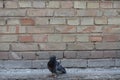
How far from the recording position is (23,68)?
7.86m

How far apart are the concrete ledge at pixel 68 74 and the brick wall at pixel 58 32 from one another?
113 mm

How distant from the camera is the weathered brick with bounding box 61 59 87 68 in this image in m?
7.90

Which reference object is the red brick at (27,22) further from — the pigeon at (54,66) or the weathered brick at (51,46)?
the pigeon at (54,66)

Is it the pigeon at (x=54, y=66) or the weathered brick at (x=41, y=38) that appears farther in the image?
the weathered brick at (x=41, y=38)

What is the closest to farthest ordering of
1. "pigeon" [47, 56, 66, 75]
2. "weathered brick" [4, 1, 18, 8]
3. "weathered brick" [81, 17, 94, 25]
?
"pigeon" [47, 56, 66, 75], "weathered brick" [4, 1, 18, 8], "weathered brick" [81, 17, 94, 25]

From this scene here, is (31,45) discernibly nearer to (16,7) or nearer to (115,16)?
(16,7)

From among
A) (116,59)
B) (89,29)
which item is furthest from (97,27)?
(116,59)

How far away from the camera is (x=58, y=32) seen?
7.83m

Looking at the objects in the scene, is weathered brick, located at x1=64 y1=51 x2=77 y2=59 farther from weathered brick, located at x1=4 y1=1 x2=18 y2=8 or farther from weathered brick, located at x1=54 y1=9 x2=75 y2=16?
weathered brick, located at x1=4 y1=1 x2=18 y2=8

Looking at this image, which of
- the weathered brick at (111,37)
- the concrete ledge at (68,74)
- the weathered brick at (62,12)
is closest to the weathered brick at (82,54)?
the concrete ledge at (68,74)

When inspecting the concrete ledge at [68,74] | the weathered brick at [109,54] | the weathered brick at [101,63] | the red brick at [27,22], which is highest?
the red brick at [27,22]

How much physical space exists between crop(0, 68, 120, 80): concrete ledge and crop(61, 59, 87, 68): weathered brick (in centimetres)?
8

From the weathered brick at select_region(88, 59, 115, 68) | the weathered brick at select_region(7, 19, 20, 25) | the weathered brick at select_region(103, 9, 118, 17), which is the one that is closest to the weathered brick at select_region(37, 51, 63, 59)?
the weathered brick at select_region(88, 59, 115, 68)

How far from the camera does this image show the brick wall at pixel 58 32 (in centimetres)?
779
